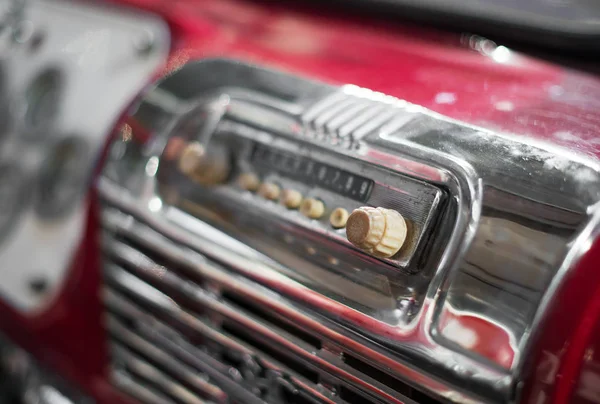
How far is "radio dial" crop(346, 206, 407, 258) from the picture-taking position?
0.62 m

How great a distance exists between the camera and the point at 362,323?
63 centimetres

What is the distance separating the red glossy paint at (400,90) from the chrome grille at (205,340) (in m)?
0.07

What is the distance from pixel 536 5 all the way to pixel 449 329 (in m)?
0.61

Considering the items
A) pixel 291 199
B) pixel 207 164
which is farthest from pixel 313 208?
pixel 207 164

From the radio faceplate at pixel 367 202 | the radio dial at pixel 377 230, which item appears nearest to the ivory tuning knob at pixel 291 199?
the radio faceplate at pixel 367 202

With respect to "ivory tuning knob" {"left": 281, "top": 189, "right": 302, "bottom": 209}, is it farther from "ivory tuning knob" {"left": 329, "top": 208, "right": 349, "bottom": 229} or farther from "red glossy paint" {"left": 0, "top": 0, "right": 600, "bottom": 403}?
"red glossy paint" {"left": 0, "top": 0, "right": 600, "bottom": 403}

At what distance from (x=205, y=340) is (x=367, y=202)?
0.31 meters

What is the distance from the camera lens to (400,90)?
79cm

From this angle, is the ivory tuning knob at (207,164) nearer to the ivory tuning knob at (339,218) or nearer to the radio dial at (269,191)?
the radio dial at (269,191)

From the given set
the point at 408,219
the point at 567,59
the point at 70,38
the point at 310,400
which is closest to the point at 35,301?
the point at 70,38

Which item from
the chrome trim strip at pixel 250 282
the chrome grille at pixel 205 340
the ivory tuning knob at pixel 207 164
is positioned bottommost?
the chrome grille at pixel 205 340

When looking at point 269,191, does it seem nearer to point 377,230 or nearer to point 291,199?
point 291,199

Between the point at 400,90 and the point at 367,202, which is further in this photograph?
the point at 400,90

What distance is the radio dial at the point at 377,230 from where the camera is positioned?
62 cm
